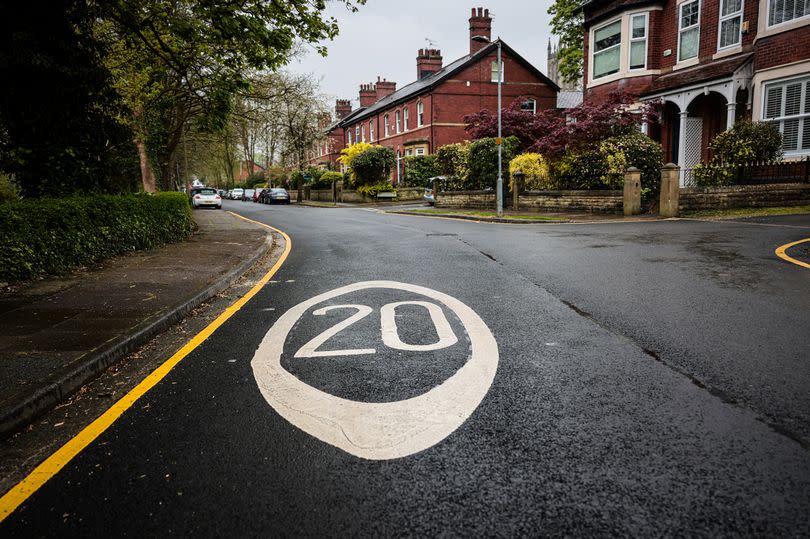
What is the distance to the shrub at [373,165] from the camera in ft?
130

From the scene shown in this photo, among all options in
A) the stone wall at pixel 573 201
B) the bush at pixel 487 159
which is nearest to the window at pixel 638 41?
the bush at pixel 487 159

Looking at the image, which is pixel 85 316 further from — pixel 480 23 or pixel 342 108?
pixel 342 108

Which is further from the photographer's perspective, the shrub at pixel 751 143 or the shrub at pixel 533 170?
the shrub at pixel 533 170

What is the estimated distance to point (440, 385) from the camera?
3.60 meters

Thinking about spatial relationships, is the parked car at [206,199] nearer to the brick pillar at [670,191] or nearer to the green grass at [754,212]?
the brick pillar at [670,191]

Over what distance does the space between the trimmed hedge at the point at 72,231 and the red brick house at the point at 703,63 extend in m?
20.6

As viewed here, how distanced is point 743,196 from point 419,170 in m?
26.4

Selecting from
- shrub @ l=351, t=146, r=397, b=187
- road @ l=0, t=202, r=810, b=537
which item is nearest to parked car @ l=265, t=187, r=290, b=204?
shrub @ l=351, t=146, r=397, b=187

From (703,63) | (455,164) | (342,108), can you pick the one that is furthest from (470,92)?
(342,108)

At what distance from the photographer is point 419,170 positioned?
4134cm

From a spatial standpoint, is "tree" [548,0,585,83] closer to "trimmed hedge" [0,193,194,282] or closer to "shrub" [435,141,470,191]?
"shrub" [435,141,470,191]

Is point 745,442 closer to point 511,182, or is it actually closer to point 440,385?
point 440,385

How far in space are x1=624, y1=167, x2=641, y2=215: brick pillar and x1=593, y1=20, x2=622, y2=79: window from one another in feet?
33.5

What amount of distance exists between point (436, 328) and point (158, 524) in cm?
319
